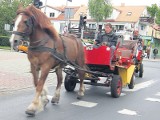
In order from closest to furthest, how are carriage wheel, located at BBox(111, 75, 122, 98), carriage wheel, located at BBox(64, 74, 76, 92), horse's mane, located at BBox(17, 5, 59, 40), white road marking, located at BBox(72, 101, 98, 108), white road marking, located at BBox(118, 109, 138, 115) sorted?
horse's mane, located at BBox(17, 5, 59, 40)
white road marking, located at BBox(118, 109, 138, 115)
white road marking, located at BBox(72, 101, 98, 108)
carriage wheel, located at BBox(111, 75, 122, 98)
carriage wheel, located at BBox(64, 74, 76, 92)

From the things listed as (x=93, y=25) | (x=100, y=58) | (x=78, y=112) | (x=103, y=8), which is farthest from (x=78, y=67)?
(x=93, y=25)

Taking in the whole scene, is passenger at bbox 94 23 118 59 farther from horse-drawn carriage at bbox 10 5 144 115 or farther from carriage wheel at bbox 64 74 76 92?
carriage wheel at bbox 64 74 76 92

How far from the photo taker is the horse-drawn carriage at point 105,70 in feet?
30.0

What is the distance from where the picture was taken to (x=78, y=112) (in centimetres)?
730

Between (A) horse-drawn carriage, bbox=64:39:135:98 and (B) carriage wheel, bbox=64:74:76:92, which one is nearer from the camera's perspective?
(A) horse-drawn carriage, bbox=64:39:135:98

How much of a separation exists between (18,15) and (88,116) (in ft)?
8.22

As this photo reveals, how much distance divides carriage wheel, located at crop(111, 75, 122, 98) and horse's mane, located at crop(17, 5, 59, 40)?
2632 millimetres

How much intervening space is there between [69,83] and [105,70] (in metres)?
1.12

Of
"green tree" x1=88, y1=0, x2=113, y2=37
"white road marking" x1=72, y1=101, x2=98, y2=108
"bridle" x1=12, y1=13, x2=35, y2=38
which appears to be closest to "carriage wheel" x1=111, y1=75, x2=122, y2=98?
"white road marking" x1=72, y1=101, x2=98, y2=108

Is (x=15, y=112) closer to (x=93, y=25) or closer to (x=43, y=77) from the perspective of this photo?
(x=43, y=77)

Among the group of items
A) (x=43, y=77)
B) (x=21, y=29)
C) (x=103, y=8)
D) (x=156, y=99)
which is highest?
(x=103, y=8)

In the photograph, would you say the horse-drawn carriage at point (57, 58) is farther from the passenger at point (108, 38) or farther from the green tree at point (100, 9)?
the green tree at point (100, 9)

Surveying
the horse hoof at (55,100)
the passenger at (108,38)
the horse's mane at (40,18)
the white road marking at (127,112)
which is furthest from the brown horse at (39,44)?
the passenger at (108,38)

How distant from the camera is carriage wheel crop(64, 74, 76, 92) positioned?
9633 millimetres
